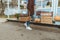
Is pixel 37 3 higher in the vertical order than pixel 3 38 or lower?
higher

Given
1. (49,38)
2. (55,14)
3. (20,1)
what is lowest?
(49,38)

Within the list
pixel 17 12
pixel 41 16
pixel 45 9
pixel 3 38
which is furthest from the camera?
pixel 17 12

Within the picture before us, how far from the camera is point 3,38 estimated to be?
6.39 meters

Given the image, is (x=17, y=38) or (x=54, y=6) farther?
(x=54, y=6)

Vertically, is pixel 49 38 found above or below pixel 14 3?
below

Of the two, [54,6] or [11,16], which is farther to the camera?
[11,16]

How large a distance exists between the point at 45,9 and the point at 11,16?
288 centimetres

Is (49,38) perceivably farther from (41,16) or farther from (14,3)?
(14,3)

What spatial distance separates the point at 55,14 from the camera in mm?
11062

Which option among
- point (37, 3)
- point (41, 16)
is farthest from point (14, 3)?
point (41, 16)

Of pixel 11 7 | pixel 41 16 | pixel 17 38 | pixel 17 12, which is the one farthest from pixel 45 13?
pixel 17 38

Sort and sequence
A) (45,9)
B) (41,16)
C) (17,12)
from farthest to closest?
(17,12) → (45,9) → (41,16)

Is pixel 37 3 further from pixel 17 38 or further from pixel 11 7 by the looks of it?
pixel 17 38

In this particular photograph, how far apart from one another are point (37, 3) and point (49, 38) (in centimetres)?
572
